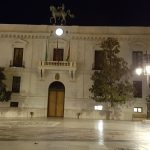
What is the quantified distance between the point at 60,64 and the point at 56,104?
379cm

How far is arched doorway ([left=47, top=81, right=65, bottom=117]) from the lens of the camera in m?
29.7

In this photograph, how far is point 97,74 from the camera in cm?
2744

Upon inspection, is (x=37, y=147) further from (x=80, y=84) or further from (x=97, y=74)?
(x=80, y=84)

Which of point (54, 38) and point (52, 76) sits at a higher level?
point (54, 38)

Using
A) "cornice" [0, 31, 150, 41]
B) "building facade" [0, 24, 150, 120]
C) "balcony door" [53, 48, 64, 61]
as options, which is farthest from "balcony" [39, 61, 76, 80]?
"cornice" [0, 31, 150, 41]

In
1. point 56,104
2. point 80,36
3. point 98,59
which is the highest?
point 80,36

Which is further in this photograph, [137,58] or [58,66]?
[137,58]

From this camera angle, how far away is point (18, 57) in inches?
1197

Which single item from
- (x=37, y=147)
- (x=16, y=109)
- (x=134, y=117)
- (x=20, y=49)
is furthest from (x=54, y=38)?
(x=37, y=147)

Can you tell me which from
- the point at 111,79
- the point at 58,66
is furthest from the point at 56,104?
the point at 111,79

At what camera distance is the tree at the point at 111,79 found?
2642 cm

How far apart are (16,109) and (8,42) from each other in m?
7.18

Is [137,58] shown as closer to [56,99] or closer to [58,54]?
[58,54]
